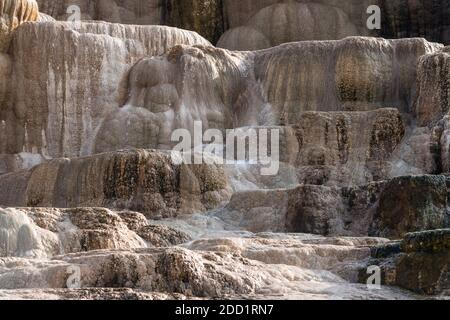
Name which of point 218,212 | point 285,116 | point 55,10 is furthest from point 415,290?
point 55,10

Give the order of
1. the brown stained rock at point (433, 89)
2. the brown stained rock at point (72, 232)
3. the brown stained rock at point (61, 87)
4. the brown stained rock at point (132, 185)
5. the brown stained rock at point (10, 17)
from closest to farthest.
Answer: the brown stained rock at point (72, 232) → the brown stained rock at point (132, 185) → the brown stained rock at point (433, 89) → the brown stained rock at point (61, 87) → the brown stained rock at point (10, 17)

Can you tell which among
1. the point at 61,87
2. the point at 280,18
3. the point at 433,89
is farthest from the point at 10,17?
the point at 433,89

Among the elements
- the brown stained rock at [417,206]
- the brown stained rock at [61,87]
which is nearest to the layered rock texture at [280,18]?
the brown stained rock at [61,87]

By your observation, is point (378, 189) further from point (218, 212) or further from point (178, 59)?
point (178, 59)

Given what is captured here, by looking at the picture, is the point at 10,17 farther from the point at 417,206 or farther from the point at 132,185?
the point at 417,206

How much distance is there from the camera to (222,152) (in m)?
18.2

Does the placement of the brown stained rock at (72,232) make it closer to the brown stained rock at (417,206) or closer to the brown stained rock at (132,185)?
the brown stained rock at (132,185)

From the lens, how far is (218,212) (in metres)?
16.0

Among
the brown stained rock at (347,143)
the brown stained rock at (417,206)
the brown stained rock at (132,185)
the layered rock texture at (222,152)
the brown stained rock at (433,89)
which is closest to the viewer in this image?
the layered rock texture at (222,152)

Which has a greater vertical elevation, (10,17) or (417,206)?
(10,17)

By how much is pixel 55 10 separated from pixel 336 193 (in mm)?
11997

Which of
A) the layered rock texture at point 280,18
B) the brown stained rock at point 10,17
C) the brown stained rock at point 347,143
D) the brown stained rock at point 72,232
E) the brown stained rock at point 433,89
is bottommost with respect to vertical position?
the brown stained rock at point 72,232

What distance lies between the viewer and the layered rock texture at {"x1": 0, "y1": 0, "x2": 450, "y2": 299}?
10.5m

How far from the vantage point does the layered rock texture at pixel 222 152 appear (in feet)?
34.3
